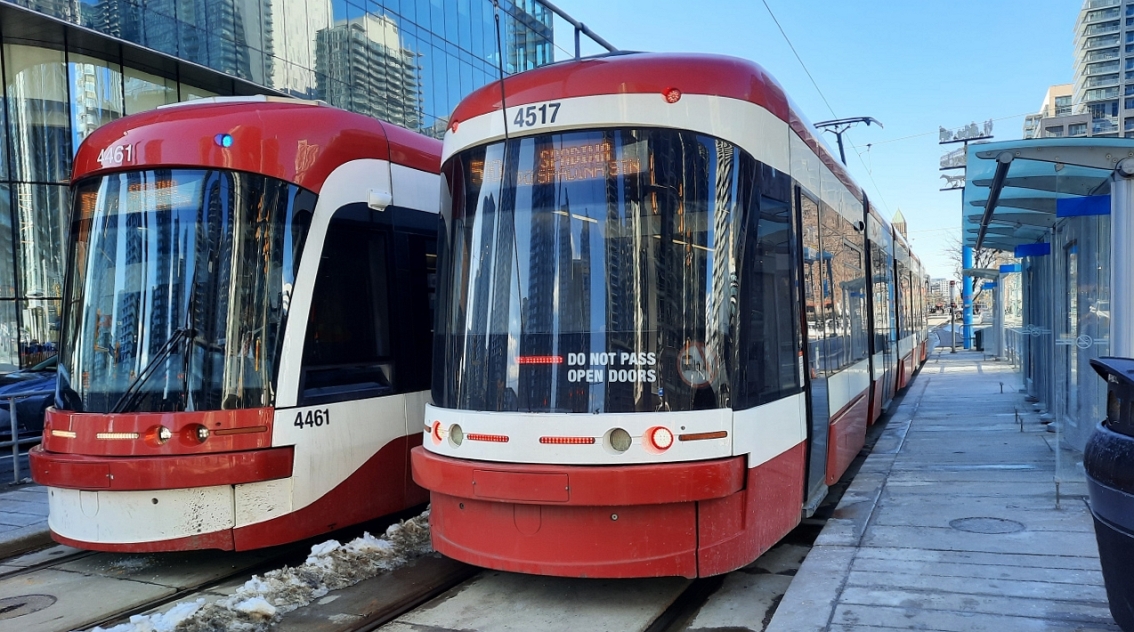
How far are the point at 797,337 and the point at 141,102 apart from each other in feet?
60.3

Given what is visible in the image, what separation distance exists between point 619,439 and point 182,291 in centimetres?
319

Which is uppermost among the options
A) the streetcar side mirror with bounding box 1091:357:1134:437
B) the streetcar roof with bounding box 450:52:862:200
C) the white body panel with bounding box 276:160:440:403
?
the streetcar roof with bounding box 450:52:862:200

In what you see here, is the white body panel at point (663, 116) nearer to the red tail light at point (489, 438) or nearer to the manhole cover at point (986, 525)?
the red tail light at point (489, 438)

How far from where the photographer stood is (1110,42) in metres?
88.6

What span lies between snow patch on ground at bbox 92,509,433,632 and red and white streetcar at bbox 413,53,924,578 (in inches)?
38.1

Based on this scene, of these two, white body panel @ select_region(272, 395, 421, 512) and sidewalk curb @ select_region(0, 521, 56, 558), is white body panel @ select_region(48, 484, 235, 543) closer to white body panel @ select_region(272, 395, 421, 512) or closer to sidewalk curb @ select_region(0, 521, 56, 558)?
white body panel @ select_region(272, 395, 421, 512)

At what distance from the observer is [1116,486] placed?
368 cm

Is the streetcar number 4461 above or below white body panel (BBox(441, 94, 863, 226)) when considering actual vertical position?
below

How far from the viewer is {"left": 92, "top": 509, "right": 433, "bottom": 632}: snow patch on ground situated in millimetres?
4984

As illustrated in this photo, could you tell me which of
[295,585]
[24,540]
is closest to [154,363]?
[295,585]

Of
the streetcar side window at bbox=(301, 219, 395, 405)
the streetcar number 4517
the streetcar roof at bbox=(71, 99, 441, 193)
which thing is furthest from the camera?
the streetcar side window at bbox=(301, 219, 395, 405)

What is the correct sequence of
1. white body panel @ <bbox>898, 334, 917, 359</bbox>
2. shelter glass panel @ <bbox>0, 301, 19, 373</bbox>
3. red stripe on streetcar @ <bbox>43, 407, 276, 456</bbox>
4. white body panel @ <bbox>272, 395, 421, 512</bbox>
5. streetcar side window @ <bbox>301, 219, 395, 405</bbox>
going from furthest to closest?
1. shelter glass panel @ <bbox>0, 301, 19, 373</bbox>
2. white body panel @ <bbox>898, 334, 917, 359</bbox>
3. streetcar side window @ <bbox>301, 219, 395, 405</bbox>
4. white body panel @ <bbox>272, 395, 421, 512</bbox>
5. red stripe on streetcar @ <bbox>43, 407, 276, 456</bbox>

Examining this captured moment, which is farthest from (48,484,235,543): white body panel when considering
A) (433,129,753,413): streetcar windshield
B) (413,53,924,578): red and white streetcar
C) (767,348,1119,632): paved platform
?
(767,348,1119,632): paved platform

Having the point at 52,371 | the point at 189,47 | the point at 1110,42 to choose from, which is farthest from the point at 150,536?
the point at 1110,42
